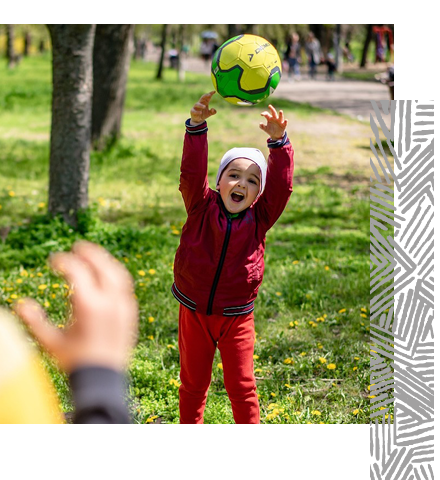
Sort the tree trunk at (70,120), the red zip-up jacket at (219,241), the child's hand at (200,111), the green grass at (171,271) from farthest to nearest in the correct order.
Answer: the tree trunk at (70,120), the green grass at (171,271), the red zip-up jacket at (219,241), the child's hand at (200,111)

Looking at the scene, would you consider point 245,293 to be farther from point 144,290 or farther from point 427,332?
point 144,290

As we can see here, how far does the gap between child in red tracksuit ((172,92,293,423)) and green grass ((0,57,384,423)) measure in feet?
2.49

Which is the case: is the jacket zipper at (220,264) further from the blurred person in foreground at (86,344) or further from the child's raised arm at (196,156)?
the blurred person in foreground at (86,344)

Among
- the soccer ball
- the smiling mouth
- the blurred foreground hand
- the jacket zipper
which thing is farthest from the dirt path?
the blurred foreground hand

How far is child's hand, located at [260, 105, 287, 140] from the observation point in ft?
10.3

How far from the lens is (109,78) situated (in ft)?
33.9

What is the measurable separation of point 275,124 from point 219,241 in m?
0.64

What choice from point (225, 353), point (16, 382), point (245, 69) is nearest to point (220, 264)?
point (225, 353)

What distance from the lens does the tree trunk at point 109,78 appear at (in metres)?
10.1

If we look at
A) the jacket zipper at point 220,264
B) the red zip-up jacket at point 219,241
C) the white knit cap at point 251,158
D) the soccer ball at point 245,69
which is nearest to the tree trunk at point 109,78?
the soccer ball at point 245,69

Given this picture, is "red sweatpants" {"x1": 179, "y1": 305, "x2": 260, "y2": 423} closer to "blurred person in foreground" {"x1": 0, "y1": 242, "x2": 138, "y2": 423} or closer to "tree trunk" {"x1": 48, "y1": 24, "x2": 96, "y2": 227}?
"blurred person in foreground" {"x1": 0, "y1": 242, "x2": 138, "y2": 423}

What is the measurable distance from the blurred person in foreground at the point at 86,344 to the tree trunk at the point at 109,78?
949cm

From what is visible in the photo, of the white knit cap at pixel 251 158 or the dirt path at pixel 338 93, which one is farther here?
the dirt path at pixel 338 93

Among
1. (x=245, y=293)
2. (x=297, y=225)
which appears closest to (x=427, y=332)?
(x=245, y=293)
